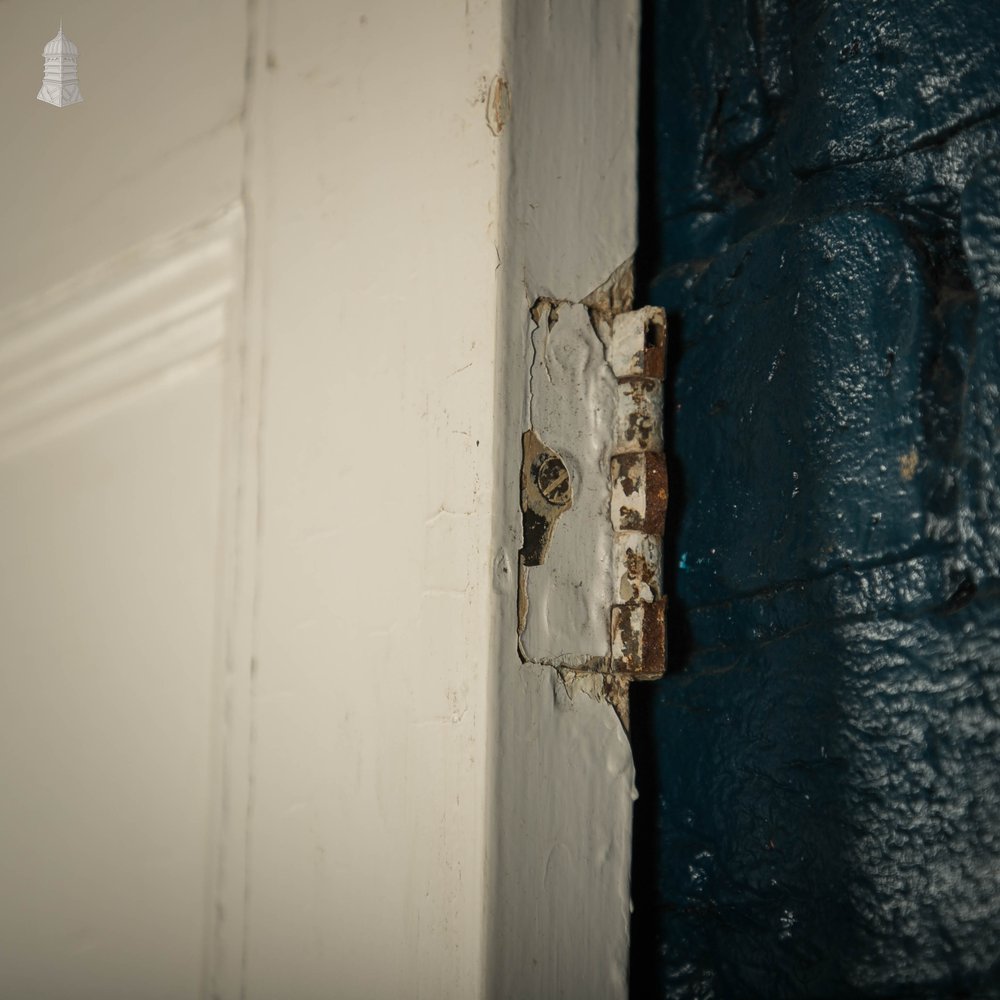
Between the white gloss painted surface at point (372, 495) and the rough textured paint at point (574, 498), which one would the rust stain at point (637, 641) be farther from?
the white gloss painted surface at point (372, 495)

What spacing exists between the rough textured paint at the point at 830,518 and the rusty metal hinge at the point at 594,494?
7 centimetres

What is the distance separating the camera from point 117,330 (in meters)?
1.12

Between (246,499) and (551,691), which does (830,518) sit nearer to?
(551,691)

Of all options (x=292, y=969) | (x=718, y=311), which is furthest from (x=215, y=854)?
(x=718, y=311)

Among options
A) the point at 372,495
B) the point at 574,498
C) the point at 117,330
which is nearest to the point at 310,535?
the point at 372,495

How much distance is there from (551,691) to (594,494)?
0.57ft

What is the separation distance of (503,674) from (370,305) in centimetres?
37

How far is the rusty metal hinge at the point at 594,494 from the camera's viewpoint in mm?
759

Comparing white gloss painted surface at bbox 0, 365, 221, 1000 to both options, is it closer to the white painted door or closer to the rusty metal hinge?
the white painted door

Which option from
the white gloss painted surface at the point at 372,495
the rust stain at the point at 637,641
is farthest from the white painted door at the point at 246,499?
the rust stain at the point at 637,641

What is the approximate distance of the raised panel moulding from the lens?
1.01 meters

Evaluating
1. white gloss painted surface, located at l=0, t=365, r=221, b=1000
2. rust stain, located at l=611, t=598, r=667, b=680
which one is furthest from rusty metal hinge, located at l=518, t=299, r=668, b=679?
white gloss painted surface, located at l=0, t=365, r=221, b=1000

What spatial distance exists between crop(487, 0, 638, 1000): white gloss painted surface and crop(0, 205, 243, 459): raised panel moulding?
1.22ft

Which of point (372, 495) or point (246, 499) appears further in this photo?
point (246, 499)
